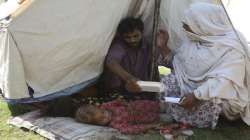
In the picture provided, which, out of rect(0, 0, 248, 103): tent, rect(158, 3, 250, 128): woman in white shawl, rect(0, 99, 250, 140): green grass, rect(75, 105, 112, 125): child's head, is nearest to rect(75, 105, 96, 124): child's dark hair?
rect(75, 105, 112, 125): child's head

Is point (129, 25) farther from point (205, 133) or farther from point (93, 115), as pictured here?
point (205, 133)

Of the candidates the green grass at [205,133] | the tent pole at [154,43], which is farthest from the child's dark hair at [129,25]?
the green grass at [205,133]

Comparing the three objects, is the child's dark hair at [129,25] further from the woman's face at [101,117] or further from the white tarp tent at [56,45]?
the woman's face at [101,117]

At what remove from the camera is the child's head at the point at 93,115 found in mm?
3879

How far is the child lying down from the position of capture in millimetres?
3866

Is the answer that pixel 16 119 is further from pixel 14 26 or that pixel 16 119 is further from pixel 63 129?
pixel 14 26

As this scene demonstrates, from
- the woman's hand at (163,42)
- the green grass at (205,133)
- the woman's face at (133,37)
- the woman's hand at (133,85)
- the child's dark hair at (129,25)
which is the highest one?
the child's dark hair at (129,25)

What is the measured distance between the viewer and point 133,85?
13.3 feet

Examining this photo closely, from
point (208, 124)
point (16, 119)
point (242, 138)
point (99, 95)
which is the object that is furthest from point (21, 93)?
point (242, 138)

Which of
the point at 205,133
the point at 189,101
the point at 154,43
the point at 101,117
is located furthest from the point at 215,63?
the point at 101,117

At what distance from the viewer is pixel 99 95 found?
14.6ft

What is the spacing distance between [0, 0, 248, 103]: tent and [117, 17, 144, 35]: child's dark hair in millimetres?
50

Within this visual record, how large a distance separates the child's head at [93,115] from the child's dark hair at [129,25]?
2.46 ft

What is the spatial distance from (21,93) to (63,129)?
45 cm
